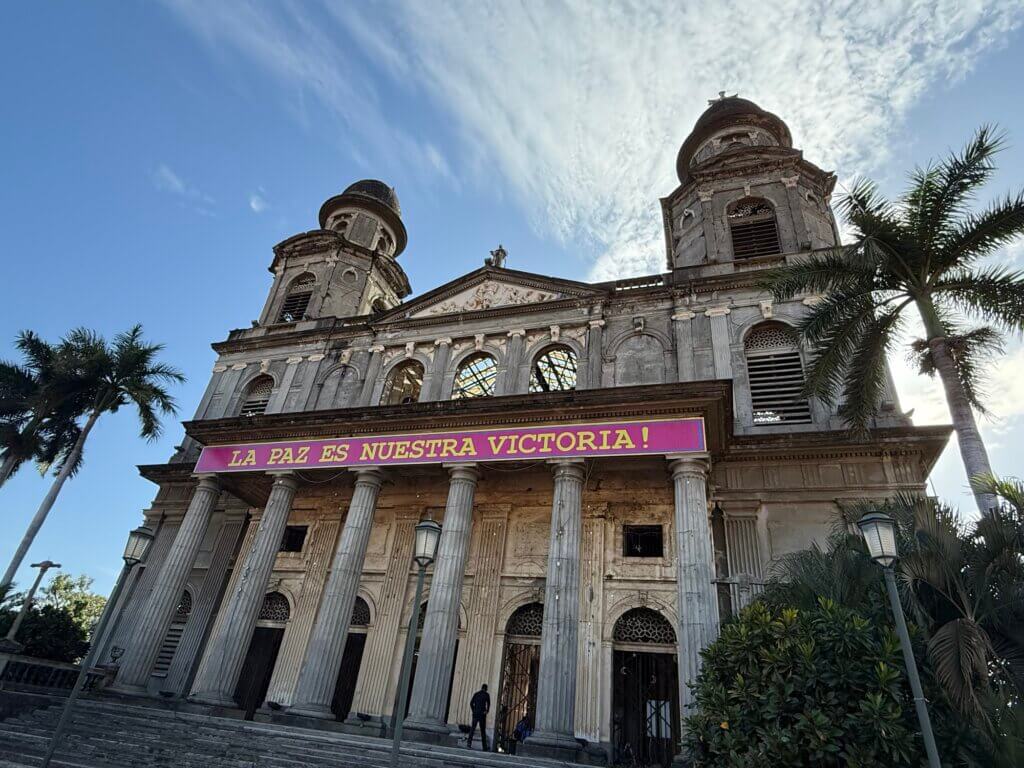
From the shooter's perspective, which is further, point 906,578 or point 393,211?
point 393,211

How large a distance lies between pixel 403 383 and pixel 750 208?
45.5ft

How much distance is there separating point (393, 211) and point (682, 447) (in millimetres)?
21364

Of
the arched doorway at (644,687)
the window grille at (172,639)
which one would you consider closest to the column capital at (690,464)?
the arched doorway at (644,687)

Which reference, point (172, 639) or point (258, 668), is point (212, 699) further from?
point (172, 639)

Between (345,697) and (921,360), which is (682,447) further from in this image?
(345,697)

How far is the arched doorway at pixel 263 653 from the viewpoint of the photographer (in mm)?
17237

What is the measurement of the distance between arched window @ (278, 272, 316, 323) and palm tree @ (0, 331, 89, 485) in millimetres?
7720

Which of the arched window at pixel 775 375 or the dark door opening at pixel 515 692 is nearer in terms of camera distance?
the dark door opening at pixel 515 692

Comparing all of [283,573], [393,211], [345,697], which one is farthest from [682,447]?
[393,211]

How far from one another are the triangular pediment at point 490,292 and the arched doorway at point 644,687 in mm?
10147

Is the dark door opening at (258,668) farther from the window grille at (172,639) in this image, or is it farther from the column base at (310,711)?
the column base at (310,711)

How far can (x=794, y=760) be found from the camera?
704 centimetres

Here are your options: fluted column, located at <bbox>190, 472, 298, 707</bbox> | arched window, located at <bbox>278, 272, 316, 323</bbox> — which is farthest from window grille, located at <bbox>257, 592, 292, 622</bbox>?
arched window, located at <bbox>278, 272, 316, 323</bbox>

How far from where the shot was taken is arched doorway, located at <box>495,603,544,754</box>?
1457cm
